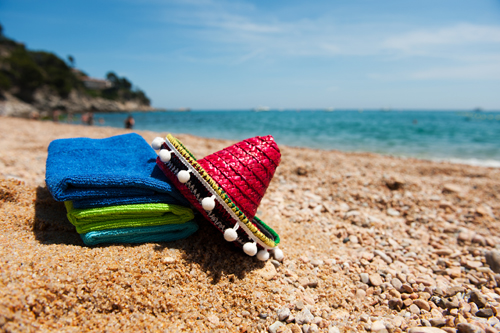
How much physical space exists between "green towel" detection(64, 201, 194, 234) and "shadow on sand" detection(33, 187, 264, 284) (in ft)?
0.70

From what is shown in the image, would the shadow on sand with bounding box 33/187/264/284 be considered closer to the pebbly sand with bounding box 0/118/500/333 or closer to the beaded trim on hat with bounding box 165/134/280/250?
the pebbly sand with bounding box 0/118/500/333

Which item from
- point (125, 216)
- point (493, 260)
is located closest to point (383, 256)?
point (493, 260)

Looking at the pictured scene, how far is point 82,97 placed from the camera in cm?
7462

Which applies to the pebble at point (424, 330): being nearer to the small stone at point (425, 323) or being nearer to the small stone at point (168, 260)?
the small stone at point (425, 323)

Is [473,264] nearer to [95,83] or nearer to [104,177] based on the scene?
[104,177]

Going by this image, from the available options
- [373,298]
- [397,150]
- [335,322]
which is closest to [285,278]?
[335,322]

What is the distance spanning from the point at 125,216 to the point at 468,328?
2890mm

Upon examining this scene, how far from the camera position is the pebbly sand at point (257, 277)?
1.79 m

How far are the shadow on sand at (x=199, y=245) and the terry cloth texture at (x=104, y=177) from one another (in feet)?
1.33

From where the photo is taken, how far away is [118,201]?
7.33ft

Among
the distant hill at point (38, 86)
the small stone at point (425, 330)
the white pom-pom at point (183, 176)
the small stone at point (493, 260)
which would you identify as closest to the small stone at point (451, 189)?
the small stone at point (493, 260)

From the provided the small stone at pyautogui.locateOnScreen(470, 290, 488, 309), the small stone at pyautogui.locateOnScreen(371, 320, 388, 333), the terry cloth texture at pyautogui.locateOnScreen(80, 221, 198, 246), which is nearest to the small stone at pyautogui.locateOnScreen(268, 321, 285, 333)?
the small stone at pyautogui.locateOnScreen(371, 320, 388, 333)

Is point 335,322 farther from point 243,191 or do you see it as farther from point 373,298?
point 243,191

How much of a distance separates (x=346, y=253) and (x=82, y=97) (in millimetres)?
88982
